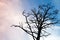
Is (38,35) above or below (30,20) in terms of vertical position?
below

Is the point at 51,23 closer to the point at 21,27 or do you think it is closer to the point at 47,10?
the point at 47,10

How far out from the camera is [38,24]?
53.7 meters

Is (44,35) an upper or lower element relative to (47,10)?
lower

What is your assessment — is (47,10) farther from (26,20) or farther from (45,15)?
(26,20)

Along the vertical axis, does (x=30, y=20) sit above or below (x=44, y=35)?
above

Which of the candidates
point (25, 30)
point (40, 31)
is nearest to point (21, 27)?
point (25, 30)

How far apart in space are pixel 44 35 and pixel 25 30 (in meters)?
4.80

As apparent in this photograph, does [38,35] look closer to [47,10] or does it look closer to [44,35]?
[44,35]

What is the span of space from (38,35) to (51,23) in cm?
443

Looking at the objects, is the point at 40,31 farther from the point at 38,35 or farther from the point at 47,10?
the point at 47,10

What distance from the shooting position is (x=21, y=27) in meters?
55.1

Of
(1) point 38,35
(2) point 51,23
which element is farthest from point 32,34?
(2) point 51,23

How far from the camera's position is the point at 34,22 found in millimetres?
54406

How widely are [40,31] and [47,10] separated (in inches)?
216
